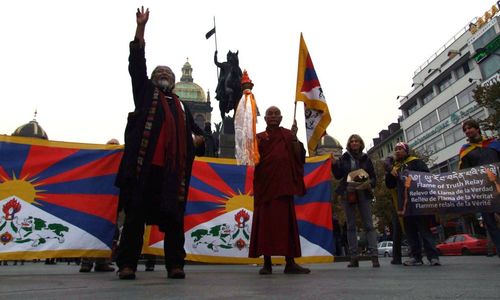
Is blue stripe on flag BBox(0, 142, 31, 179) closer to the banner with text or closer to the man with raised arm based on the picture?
the man with raised arm

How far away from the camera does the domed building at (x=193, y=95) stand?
294 ft

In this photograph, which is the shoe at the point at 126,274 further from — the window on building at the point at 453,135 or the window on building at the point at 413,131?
the window on building at the point at 413,131

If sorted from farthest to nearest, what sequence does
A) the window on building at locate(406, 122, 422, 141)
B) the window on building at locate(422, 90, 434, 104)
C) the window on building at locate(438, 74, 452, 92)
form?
1. the window on building at locate(406, 122, 422, 141)
2. the window on building at locate(422, 90, 434, 104)
3. the window on building at locate(438, 74, 452, 92)

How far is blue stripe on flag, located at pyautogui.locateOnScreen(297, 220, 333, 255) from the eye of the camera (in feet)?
19.2

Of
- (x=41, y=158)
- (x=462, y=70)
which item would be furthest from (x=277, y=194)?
(x=462, y=70)

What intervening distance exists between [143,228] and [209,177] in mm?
2529

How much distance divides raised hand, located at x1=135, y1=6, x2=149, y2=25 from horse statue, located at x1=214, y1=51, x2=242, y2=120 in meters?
9.40

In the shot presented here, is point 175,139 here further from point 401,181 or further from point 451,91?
point 451,91

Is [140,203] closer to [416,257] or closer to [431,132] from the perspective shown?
[416,257]

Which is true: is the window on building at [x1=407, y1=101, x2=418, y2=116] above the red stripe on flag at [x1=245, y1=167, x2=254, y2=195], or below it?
above

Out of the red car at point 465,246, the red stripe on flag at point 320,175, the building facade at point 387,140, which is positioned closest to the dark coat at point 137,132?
the red stripe on flag at point 320,175

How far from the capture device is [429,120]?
47.7 m

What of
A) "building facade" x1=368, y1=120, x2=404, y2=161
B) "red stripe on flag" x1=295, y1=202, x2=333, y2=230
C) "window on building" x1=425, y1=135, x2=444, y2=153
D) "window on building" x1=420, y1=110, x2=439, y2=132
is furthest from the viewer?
"building facade" x1=368, y1=120, x2=404, y2=161

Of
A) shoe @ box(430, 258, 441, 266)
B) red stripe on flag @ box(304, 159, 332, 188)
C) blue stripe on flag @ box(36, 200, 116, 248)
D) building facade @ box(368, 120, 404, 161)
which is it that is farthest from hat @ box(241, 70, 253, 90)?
building facade @ box(368, 120, 404, 161)
